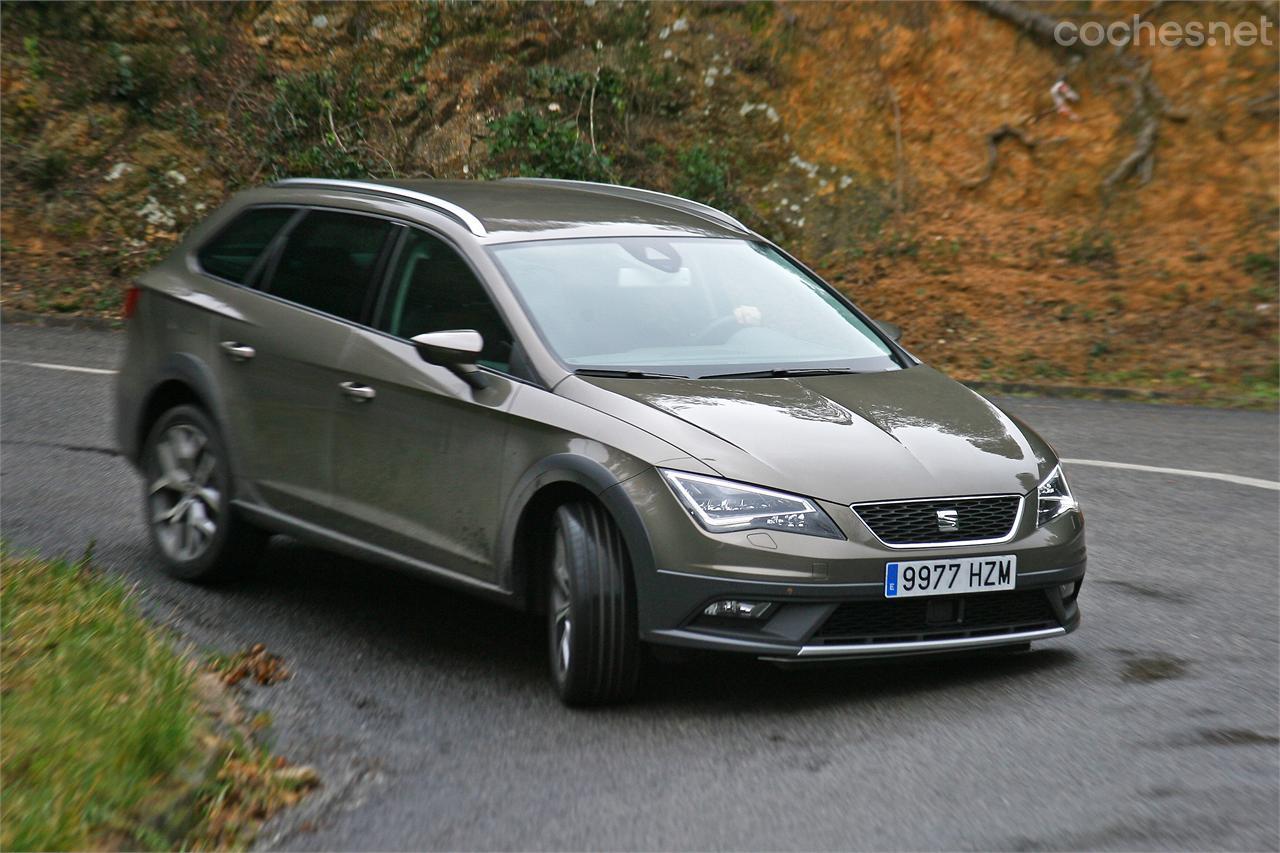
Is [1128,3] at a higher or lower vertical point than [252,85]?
higher

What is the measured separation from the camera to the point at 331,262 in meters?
6.89

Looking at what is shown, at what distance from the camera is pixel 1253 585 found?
722 cm

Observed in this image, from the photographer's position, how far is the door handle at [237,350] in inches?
273

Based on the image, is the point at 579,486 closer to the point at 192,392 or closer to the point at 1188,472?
the point at 192,392

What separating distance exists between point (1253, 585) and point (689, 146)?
516 inches

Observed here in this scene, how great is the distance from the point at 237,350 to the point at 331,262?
0.57m

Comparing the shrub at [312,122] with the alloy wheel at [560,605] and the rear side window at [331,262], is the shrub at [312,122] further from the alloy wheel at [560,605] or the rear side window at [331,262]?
the alloy wheel at [560,605]

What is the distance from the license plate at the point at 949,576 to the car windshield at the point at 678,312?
3.72 feet

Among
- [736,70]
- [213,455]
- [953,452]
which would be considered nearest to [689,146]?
[736,70]

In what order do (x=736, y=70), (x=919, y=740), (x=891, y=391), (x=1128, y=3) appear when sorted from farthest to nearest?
(x=736, y=70)
(x=1128, y=3)
(x=891, y=391)
(x=919, y=740)

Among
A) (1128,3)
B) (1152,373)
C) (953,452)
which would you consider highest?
(1128,3)

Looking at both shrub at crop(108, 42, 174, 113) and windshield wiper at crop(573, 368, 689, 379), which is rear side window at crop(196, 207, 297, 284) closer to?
windshield wiper at crop(573, 368, 689, 379)

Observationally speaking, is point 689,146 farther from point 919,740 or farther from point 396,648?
point 919,740

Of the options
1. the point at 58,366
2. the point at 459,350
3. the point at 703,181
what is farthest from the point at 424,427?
the point at 703,181
